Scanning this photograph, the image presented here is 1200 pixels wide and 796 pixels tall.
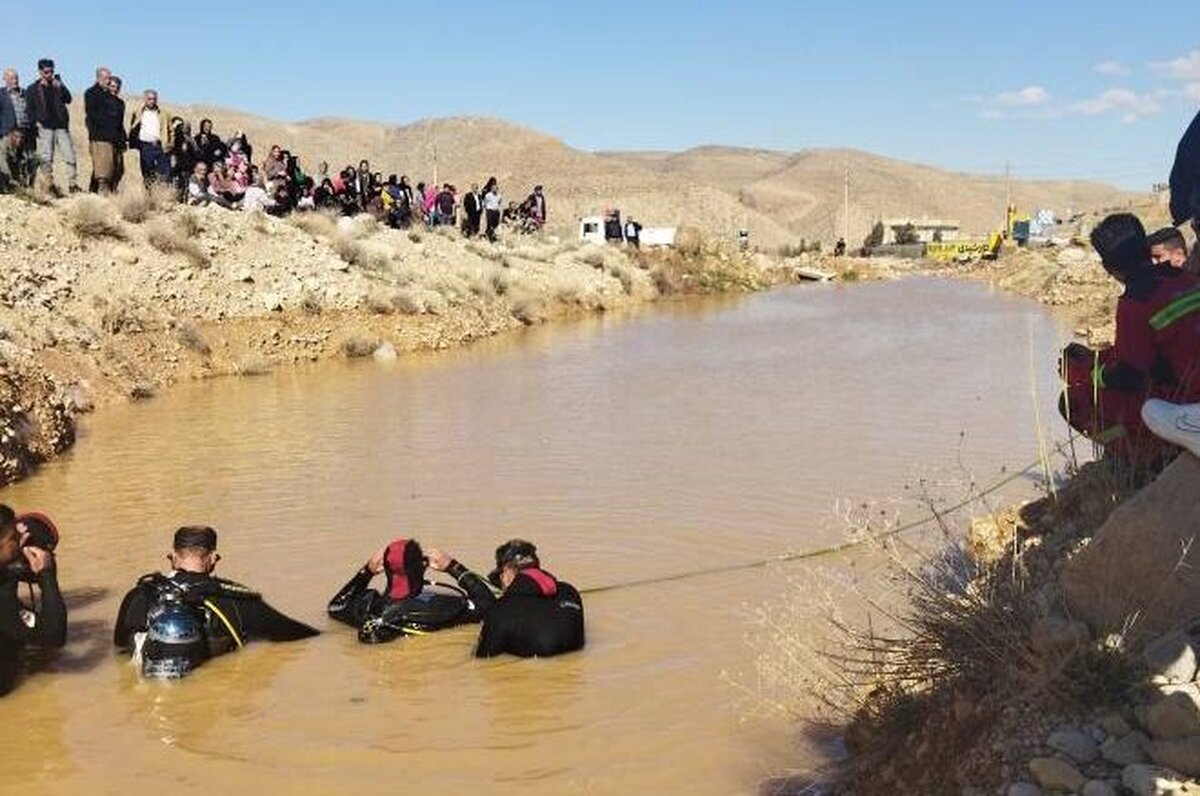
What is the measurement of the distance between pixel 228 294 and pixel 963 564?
18560mm

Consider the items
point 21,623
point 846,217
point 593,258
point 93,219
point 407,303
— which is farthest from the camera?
point 846,217

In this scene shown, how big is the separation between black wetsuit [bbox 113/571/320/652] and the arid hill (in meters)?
65.6

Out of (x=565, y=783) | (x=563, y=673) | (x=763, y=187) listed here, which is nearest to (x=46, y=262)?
(x=563, y=673)

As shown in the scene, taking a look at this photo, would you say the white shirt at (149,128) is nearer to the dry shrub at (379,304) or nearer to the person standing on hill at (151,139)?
the person standing on hill at (151,139)

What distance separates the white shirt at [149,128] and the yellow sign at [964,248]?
4641 cm

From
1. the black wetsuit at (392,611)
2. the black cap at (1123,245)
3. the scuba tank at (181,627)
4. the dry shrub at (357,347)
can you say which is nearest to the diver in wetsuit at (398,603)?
the black wetsuit at (392,611)

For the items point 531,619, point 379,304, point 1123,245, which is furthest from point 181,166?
point 1123,245

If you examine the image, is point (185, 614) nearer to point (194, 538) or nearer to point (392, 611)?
point (194, 538)

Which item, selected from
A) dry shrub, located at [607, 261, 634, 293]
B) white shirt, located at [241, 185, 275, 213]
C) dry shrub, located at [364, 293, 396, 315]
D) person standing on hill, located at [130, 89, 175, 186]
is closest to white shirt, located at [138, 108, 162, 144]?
person standing on hill, located at [130, 89, 175, 186]

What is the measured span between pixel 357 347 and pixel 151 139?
4821mm

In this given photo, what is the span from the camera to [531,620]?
6473 mm

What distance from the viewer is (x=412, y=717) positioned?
583 centimetres

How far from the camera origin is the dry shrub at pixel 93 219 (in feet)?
65.5

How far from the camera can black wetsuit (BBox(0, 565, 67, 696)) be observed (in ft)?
19.4
